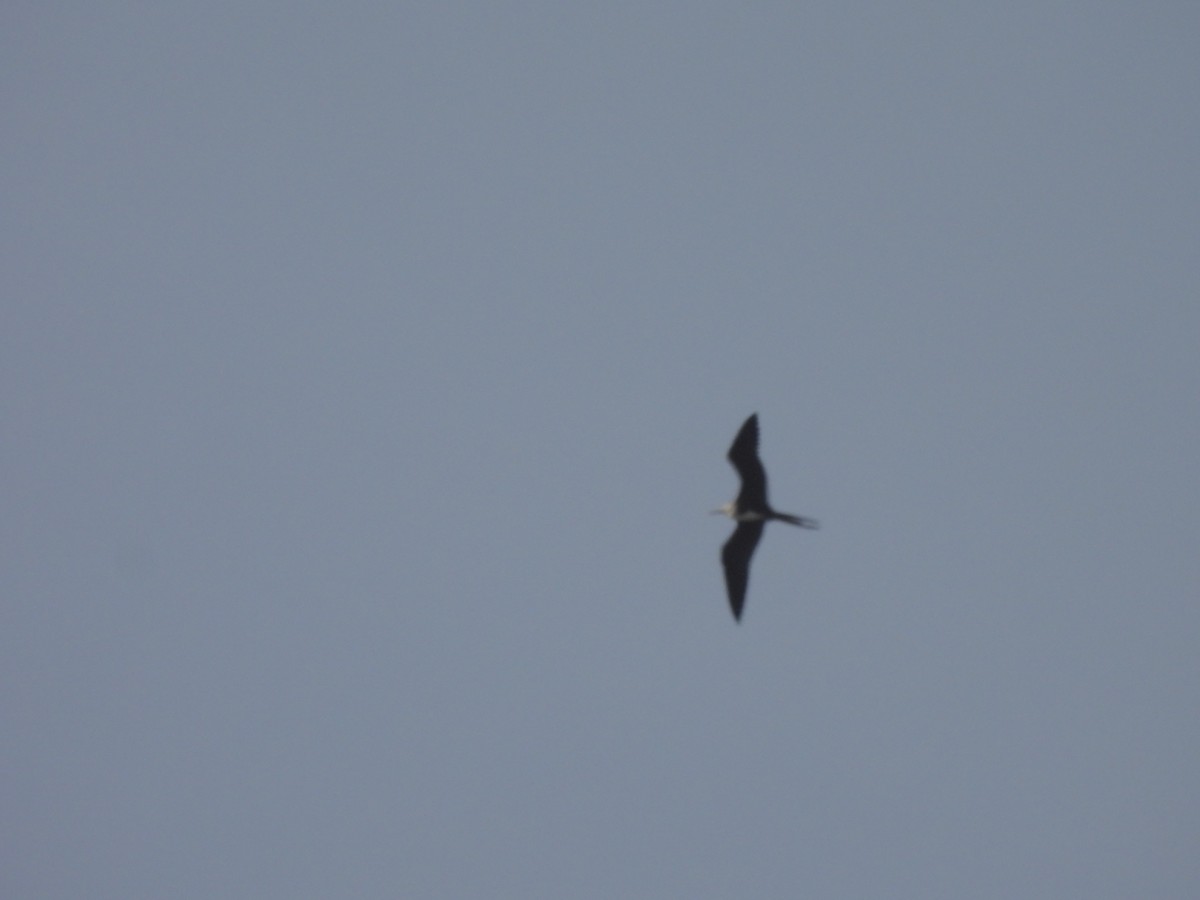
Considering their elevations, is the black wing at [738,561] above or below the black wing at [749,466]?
below

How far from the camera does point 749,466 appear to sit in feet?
77.4

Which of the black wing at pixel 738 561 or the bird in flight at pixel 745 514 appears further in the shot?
the black wing at pixel 738 561

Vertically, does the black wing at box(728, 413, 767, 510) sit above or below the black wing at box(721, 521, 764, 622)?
above

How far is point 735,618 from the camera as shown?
24891 millimetres

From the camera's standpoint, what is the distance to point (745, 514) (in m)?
24.5

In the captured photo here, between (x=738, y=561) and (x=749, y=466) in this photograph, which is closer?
(x=749, y=466)

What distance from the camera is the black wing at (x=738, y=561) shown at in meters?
24.9

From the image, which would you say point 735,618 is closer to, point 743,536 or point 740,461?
point 743,536

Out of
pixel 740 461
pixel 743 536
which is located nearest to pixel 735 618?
pixel 743 536

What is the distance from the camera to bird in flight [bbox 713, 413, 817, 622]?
76.7 ft

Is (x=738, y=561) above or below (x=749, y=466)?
below

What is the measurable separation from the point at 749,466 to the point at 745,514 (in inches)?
49.7

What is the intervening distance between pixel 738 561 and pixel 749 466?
2196 millimetres

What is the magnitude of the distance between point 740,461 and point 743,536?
6.28 feet
